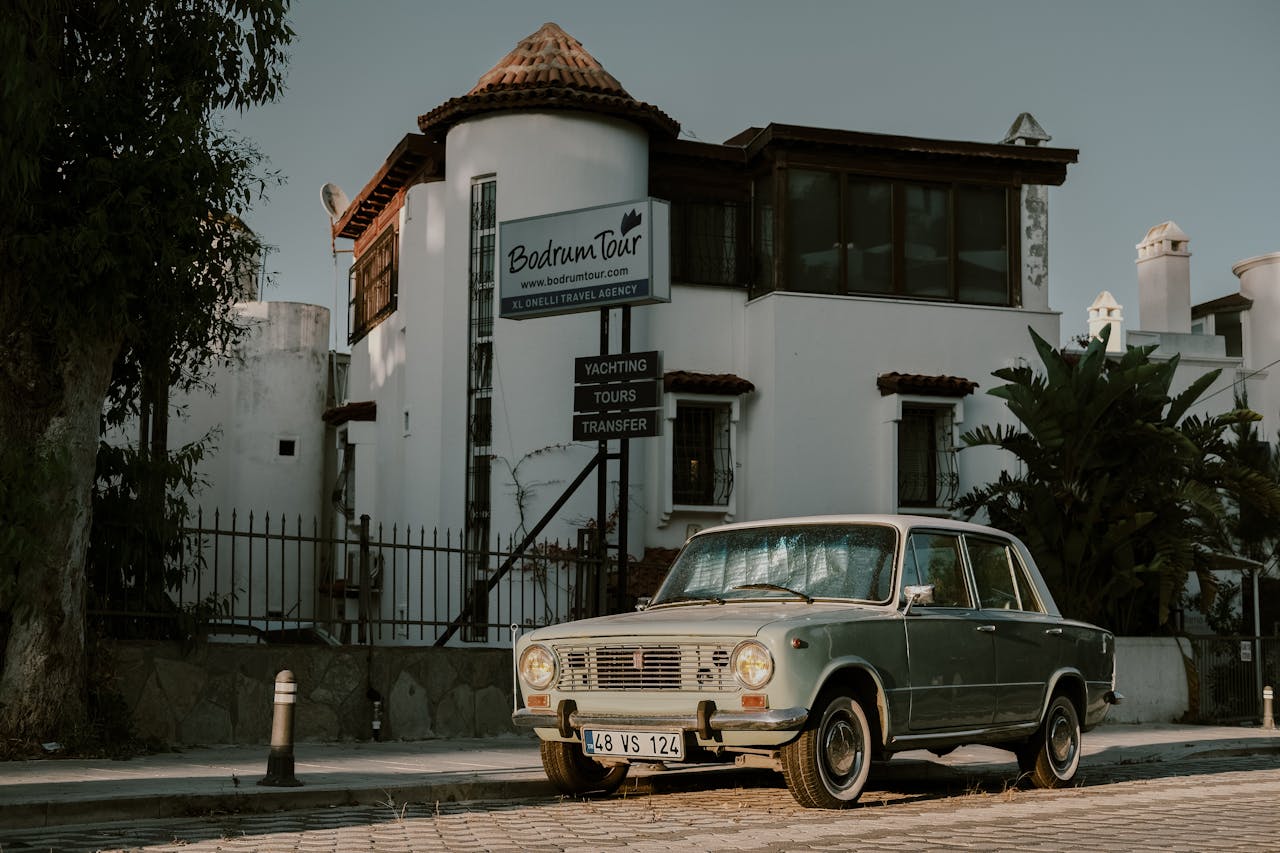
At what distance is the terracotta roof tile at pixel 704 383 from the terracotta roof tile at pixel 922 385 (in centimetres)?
222

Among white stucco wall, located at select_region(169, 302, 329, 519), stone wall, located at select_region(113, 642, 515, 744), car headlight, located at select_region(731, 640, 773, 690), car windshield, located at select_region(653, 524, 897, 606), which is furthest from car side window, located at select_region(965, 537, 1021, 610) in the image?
white stucco wall, located at select_region(169, 302, 329, 519)

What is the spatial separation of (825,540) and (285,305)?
22442 mm

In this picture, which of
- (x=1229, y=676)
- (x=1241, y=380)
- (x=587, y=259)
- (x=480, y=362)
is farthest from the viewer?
(x=1241, y=380)

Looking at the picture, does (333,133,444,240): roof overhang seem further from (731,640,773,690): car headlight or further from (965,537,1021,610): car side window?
(731,640,773,690): car headlight

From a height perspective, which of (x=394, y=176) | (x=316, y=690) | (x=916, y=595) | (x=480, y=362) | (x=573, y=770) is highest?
(x=394, y=176)

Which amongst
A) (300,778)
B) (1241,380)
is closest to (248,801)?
(300,778)

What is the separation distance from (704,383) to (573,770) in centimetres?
1441

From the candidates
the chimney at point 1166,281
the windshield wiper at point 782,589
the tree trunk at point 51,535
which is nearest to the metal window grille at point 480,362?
the tree trunk at point 51,535

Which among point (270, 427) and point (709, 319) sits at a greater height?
point (709, 319)

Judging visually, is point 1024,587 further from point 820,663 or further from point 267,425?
point 267,425

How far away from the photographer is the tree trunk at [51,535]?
11.5 meters

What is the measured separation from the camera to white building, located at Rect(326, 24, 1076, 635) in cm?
2345

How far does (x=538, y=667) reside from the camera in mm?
9664

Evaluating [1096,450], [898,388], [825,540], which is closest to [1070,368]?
[1096,450]
